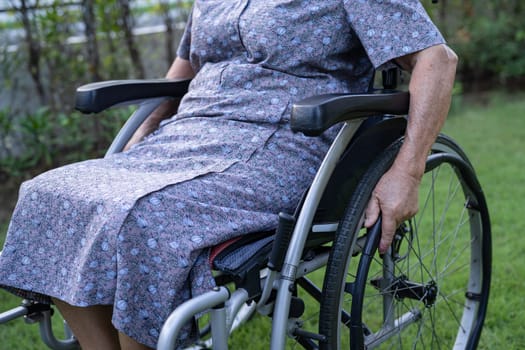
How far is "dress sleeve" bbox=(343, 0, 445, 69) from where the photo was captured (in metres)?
1.66

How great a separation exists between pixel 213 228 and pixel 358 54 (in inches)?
26.7

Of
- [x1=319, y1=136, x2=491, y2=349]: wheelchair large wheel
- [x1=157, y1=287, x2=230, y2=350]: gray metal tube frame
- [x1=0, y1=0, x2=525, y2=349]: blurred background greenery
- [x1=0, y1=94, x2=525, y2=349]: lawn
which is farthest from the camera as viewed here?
[x1=0, y1=0, x2=525, y2=349]: blurred background greenery

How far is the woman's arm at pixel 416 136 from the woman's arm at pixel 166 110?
843 mm

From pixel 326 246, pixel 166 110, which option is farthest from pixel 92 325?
pixel 166 110

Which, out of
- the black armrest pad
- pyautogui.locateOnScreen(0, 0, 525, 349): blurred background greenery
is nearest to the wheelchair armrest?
the black armrest pad

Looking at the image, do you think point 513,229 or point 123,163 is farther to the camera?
point 513,229

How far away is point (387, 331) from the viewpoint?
1.85m

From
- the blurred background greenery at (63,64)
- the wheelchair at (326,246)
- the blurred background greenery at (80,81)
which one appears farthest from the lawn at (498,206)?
the blurred background greenery at (63,64)

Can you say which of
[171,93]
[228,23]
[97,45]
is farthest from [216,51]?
[97,45]

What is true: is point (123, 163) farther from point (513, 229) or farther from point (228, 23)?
point (513, 229)

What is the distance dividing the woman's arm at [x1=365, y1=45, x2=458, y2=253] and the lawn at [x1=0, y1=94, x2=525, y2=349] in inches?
38.6

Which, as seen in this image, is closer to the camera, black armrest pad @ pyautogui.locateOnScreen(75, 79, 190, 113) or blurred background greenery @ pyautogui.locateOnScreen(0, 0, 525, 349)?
black armrest pad @ pyautogui.locateOnScreen(75, 79, 190, 113)

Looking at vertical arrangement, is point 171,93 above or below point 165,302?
above

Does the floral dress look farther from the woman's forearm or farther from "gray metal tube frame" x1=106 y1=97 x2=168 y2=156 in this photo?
"gray metal tube frame" x1=106 y1=97 x2=168 y2=156
